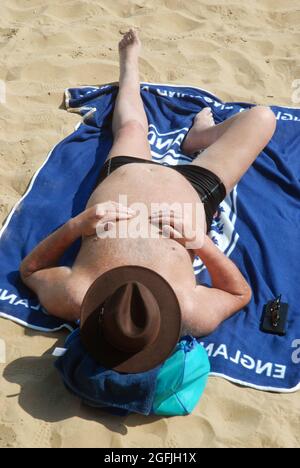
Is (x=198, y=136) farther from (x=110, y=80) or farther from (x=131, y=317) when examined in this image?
(x=131, y=317)

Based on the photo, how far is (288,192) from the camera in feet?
16.3

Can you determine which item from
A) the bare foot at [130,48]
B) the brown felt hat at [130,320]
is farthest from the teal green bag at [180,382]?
the bare foot at [130,48]

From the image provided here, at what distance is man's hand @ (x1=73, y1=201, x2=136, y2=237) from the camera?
3.87 meters

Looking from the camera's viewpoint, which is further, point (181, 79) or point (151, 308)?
point (181, 79)

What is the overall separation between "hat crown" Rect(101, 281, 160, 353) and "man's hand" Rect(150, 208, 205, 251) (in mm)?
741

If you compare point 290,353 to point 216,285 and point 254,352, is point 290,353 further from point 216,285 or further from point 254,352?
point 216,285

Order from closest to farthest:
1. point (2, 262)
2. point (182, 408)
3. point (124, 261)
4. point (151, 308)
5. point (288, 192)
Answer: point (151, 308)
point (182, 408)
point (124, 261)
point (2, 262)
point (288, 192)

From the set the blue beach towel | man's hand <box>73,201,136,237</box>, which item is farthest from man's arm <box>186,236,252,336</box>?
man's hand <box>73,201,136,237</box>

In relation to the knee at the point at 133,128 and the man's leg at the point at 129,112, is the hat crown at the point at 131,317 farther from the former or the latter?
the knee at the point at 133,128

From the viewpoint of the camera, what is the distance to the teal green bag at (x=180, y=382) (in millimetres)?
3432

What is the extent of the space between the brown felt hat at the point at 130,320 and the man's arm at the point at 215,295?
1.56 feet

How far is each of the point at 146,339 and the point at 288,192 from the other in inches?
85.7

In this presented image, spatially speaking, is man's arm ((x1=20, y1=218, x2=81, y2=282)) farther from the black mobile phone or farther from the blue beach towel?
the black mobile phone
